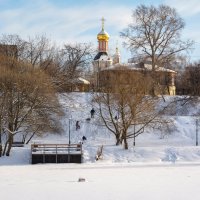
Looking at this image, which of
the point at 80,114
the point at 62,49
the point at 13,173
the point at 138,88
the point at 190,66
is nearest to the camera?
the point at 13,173

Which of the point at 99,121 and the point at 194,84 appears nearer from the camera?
the point at 99,121

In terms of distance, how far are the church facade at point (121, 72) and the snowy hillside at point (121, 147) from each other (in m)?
3.46

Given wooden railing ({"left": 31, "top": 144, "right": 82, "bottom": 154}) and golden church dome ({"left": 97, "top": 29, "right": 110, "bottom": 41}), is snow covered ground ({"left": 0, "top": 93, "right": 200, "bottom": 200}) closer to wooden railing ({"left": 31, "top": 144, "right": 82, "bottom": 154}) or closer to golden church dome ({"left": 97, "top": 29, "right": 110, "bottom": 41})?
wooden railing ({"left": 31, "top": 144, "right": 82, "bottom": 154})

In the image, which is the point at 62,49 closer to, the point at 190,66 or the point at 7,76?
the point at 190,66

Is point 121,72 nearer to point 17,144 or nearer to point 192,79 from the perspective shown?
point 17,144

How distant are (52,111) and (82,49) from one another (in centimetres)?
3016

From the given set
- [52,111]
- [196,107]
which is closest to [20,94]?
[52,111]

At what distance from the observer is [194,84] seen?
Result: 5447 cm

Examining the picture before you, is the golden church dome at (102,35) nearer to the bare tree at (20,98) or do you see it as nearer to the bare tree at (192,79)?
the bare tree at (192,79)

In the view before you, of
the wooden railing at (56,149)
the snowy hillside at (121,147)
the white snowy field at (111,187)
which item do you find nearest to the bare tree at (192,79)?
the snowy hillside at (121,147)

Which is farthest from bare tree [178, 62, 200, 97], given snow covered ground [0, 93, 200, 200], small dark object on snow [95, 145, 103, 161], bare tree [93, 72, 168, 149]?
small dark object on snow [95, 145, 103, 161]

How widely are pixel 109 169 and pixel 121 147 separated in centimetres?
907

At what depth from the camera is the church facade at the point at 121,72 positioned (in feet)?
124

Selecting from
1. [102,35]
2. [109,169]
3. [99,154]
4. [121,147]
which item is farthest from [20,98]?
[102,35]
